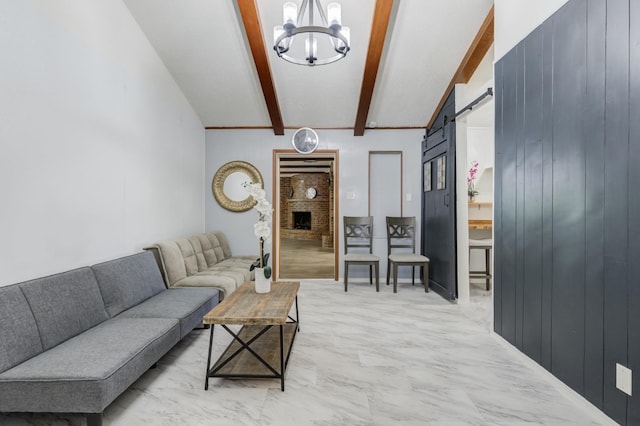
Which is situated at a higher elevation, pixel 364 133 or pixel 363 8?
pixel 363 8

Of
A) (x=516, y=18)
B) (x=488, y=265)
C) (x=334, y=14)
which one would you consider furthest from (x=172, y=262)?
(x=488, y=265)

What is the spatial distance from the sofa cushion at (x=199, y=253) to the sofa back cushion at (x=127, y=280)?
0.78 meters

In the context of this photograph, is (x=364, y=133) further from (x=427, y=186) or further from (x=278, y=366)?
(x=278, y=366)

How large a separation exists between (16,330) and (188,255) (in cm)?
208

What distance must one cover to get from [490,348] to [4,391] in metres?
3.09

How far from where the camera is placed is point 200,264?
400 centimetres

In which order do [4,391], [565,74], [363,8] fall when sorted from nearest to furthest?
[4,391] → [565,74] → [363,8]

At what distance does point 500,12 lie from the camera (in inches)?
113

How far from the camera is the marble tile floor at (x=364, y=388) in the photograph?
181cm

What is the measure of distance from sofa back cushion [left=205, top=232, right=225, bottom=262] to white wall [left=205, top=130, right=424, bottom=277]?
1.58 ft

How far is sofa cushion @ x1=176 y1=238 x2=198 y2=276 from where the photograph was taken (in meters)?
3.69

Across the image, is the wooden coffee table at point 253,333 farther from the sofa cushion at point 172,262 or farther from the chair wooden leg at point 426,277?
the chair wooden leg at point 426,277

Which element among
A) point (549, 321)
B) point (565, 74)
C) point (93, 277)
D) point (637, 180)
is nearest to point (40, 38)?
point (93, 277)

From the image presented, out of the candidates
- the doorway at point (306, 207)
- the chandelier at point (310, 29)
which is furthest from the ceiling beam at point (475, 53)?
the doorway at point (306, 207)
